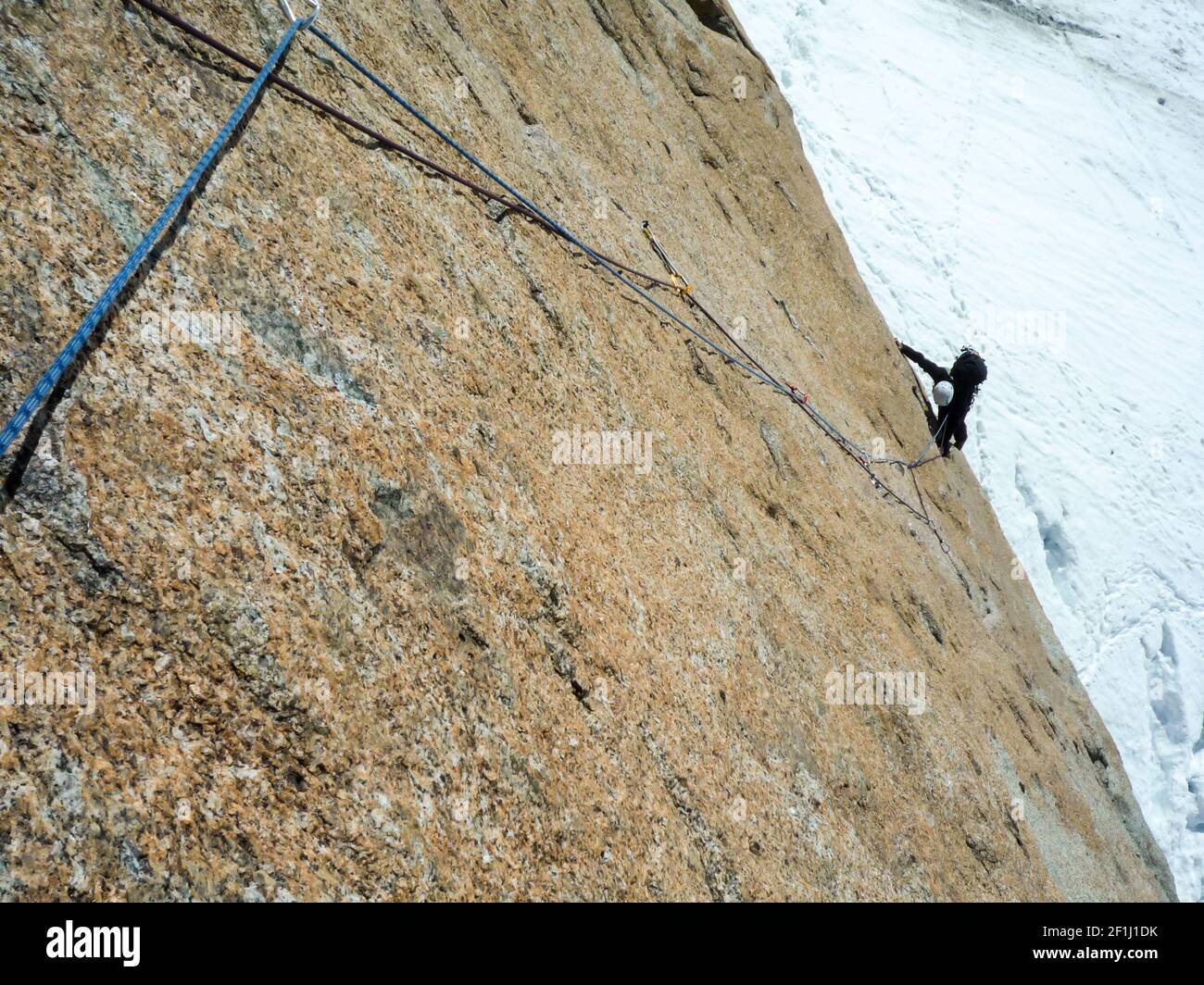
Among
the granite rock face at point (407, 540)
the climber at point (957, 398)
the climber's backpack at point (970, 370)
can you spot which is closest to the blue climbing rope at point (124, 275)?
the granite rock face at point (407, 540)

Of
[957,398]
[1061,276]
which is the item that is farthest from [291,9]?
[1061,276]

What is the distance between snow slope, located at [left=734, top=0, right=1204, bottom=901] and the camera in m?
20.6

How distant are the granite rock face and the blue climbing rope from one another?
0.10 m

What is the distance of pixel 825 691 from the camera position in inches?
271

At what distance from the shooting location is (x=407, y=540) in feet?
14.2

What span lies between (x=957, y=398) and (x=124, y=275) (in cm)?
1338

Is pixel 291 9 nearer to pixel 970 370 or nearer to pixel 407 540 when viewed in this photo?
pixel 407 540

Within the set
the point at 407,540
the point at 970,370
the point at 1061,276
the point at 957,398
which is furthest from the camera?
the point at 1061,276

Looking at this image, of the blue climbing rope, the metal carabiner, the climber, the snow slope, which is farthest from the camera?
the snow slope

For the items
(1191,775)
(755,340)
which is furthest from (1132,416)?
(755,340)

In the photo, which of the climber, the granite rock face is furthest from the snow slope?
the granite rock face

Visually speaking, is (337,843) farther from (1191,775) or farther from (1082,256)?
(1082,256)

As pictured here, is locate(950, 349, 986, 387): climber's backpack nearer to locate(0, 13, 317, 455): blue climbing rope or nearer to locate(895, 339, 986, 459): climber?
locate(895, 339, 986, 459): climber
